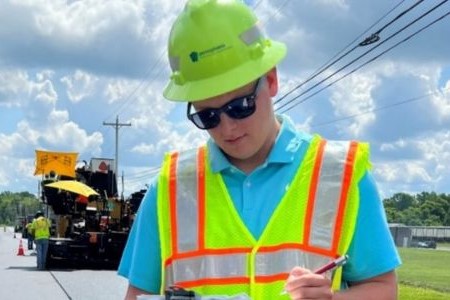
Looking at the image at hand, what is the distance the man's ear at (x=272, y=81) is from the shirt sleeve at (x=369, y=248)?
0.41 meters

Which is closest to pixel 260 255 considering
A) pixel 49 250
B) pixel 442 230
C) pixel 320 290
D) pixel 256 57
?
pixel 320 290

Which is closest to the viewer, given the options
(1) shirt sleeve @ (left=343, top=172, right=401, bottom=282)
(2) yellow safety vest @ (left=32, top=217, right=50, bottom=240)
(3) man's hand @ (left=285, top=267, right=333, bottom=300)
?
(3) man's hand @ (left=285, top=267, right=333, bottom=300)

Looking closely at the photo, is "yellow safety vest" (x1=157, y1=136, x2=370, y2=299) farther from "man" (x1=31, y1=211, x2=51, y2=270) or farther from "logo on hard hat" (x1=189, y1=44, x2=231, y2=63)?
"man" (x1=31, y1=211, x2=51, y2=270)

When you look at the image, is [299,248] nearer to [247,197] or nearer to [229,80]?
[247,197]

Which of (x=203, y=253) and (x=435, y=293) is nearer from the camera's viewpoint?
(x=203, y=253)

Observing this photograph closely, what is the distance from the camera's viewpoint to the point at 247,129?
236 cm

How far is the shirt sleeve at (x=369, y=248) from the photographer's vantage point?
2.27m

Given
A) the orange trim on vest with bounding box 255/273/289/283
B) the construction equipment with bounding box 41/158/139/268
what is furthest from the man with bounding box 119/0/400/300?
the construction equipment with bounding box 41/158/139/268

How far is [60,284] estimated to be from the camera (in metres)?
17.9

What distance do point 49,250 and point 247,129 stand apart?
22036 mm

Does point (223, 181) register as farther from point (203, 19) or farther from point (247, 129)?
point (203, 19)

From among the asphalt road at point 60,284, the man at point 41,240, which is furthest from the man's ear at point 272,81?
the man at point 41,240

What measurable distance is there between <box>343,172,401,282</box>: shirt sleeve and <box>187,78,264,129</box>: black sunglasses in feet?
1.33

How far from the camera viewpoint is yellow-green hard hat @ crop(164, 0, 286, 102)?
2.34 m
